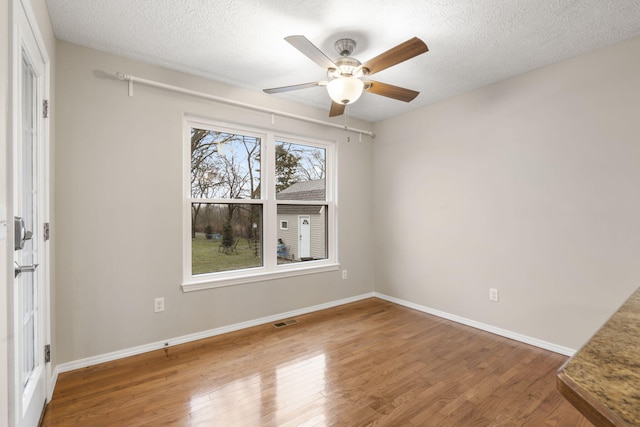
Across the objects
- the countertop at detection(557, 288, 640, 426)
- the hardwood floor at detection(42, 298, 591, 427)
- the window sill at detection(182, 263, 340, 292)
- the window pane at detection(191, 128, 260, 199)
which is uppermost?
the window pane at detection(191, 128, 260, 199)

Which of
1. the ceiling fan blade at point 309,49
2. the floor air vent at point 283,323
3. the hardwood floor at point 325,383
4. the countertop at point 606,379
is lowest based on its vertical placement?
the hardwood floor at point 325,383

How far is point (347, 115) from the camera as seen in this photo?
13.3ft

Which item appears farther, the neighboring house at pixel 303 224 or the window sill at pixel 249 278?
the neighboring house at pixel 303 224

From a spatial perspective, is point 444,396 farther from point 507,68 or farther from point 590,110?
point 507,68

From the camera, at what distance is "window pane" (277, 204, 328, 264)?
3654mm

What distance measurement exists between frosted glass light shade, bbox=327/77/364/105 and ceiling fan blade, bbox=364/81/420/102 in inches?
8.0

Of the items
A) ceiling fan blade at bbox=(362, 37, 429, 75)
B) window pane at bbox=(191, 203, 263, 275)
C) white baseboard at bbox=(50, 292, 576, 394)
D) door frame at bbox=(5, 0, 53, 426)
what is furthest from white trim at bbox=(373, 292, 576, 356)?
door frame at bbox=(5, 0, 53, 426)

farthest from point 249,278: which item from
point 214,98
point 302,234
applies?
point 214,98

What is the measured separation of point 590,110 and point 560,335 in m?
1.90

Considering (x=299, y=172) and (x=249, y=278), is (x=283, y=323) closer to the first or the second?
(x=249, y=278)

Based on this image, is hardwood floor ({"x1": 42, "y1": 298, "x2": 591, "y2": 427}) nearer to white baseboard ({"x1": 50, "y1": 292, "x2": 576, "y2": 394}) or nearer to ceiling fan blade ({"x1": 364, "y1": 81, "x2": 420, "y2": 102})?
white baseboard ({"x1": 50, "y1": 292, "x2": 576, "y2": 394})

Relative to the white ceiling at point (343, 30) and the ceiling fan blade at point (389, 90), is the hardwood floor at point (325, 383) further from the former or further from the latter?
the white ceiling at point (343, 30)

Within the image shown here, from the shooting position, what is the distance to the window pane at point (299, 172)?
Answer: 3637 millimetres

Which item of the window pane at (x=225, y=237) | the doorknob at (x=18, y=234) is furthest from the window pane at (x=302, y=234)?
the doorknob at (x=18, y=234)
